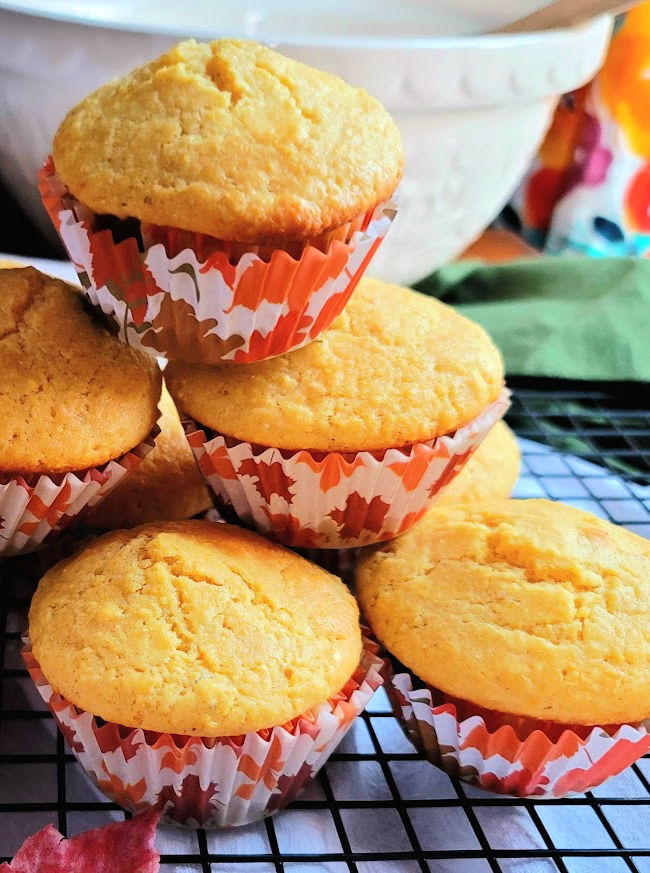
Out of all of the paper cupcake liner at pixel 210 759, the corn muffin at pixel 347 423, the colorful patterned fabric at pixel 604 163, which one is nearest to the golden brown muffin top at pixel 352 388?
the corn muffin at pixel 347 423

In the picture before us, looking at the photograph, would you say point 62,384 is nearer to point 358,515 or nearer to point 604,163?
point 358,515

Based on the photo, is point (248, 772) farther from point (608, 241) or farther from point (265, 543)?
point (608, 241)

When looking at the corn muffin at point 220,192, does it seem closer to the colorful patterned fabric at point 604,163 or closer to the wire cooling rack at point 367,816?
the wire cooling rack at point 367,816

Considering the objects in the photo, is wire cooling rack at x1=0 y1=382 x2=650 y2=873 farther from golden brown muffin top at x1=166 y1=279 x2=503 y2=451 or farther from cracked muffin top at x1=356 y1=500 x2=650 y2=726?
golden brown muffin top at x1=166 y1=279 x2=503 y2=451

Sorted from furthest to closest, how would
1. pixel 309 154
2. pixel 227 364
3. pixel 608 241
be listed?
pixel 608 241
pixel 227 364
pixel 309 154

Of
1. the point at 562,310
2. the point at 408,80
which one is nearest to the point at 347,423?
the point at 408,80

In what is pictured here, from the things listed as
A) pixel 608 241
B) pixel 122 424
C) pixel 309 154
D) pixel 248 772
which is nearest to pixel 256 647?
pixel 248 772
